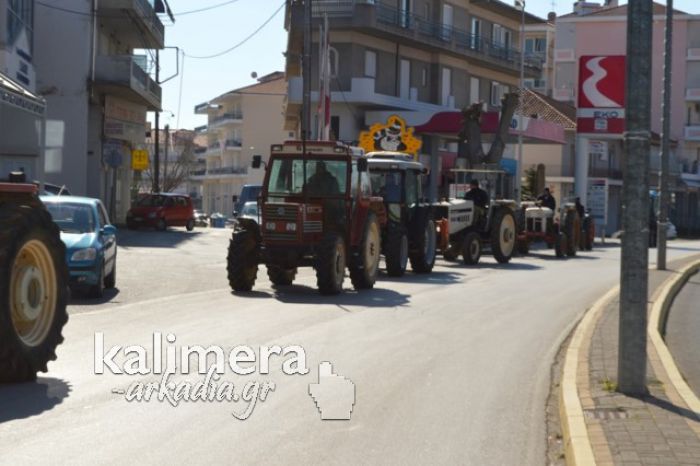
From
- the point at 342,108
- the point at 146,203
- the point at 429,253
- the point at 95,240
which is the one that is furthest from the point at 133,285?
the point at 342,108

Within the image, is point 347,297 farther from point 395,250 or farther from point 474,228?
point 474,228

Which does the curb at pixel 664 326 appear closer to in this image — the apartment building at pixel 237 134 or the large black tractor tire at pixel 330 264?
the large black tractor tire at pixel 330 264

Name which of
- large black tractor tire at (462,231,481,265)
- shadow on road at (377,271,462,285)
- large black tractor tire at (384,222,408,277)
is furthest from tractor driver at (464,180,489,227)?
large black tractor tire at (384,222,408,277)

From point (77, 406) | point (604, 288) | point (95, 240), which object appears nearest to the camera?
point (77, 406)

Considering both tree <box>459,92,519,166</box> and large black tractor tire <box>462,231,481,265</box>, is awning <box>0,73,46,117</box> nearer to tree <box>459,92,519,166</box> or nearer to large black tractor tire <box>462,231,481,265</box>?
large black tractor tire <box>462,231,481,265</box>

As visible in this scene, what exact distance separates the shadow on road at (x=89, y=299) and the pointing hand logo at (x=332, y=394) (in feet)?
21.9

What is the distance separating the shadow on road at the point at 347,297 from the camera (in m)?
17.4

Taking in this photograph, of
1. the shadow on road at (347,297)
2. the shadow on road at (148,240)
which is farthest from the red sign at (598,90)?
the shadow on road at (148,240)

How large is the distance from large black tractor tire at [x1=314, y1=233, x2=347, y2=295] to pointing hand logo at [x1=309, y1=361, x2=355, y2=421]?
732 centimetres

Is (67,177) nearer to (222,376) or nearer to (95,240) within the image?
(95,240)

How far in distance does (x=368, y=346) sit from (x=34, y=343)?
405cm

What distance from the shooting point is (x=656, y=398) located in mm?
8922

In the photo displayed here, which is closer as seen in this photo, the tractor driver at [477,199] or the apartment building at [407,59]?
the tractor driver at [477,199]

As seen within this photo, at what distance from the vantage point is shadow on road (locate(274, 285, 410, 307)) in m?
17.4
